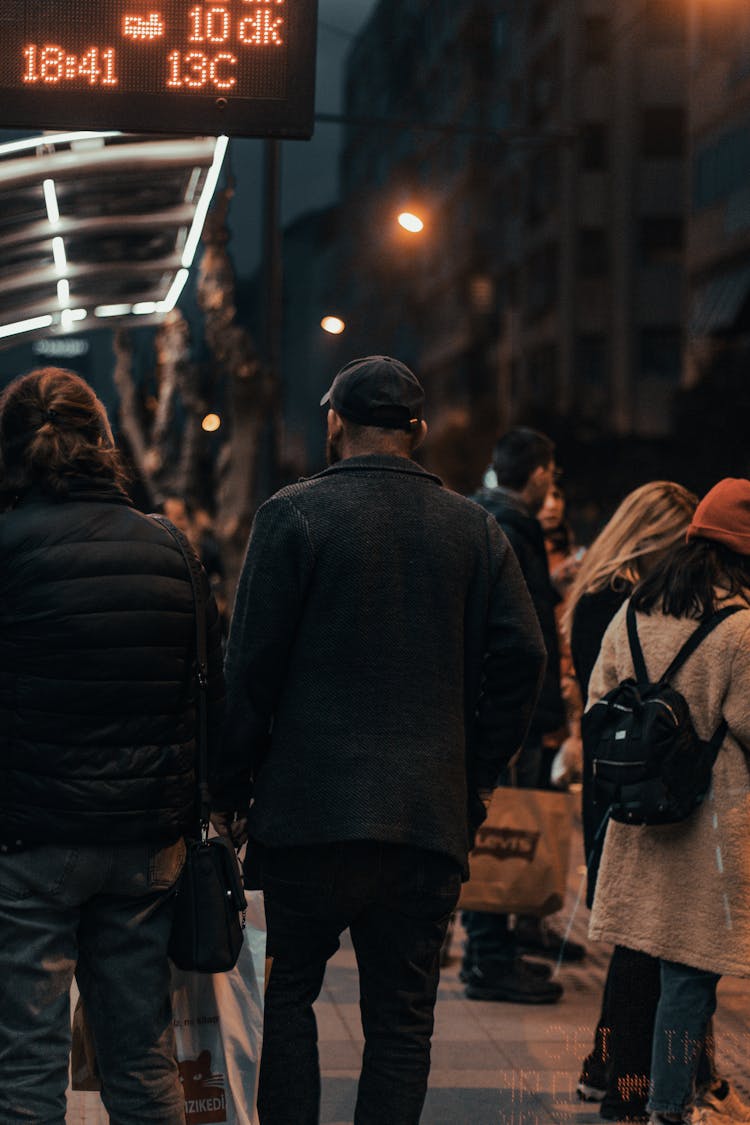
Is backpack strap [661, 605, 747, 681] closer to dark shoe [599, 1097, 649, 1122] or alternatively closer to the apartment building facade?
dark shoe [599, 1097, 649, 1122]

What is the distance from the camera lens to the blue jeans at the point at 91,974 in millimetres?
3543

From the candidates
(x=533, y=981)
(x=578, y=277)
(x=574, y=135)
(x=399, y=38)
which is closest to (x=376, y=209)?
(x=399, y=38)

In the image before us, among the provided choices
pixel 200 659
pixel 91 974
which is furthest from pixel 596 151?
pixel 91 974

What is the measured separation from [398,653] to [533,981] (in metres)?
3.08

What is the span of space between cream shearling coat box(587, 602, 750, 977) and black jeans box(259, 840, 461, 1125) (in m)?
1.05

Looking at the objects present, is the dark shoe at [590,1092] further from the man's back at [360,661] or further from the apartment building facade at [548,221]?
the apartment building facade at [548,221]

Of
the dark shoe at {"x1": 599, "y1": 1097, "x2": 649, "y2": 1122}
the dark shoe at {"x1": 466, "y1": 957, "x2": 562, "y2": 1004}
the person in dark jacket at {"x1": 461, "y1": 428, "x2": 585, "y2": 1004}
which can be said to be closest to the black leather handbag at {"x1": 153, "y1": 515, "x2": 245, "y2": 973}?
the dark shoe at {"x1": 599, "y1": 1097, "x2": 649, "y2": 1122}

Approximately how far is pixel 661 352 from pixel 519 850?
4786 centimetres

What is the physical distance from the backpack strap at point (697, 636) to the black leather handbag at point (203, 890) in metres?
1.49

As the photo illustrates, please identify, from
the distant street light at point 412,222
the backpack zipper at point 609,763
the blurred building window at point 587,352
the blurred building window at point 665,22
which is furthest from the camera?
the blurred building window at point 587,352

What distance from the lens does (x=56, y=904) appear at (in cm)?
356

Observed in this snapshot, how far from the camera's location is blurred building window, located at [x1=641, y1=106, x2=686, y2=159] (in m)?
53.1

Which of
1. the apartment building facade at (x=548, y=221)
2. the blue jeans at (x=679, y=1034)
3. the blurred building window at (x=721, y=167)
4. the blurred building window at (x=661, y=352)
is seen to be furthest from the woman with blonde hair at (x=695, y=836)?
the blurred building window at (x=661, y=352)

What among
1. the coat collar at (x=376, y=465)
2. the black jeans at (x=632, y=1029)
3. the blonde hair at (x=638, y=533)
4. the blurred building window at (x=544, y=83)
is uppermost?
the blurred building window at (x=544, y=83)
